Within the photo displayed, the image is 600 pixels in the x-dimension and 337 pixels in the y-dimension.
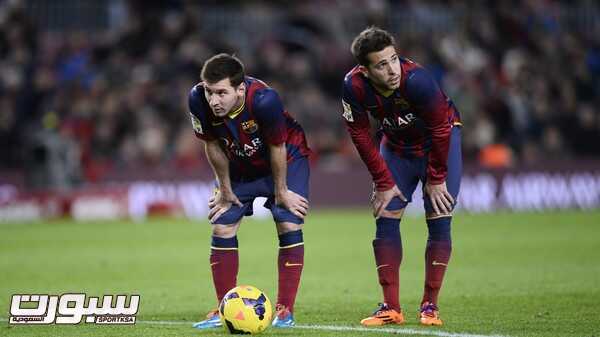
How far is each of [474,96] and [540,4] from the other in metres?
3.66

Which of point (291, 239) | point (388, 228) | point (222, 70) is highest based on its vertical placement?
point (222, 70)

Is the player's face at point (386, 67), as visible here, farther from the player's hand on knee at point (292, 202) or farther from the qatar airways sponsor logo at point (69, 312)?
the qatar airways sponsor logo at point (69, 312)

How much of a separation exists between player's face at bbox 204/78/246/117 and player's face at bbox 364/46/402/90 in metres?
0.95

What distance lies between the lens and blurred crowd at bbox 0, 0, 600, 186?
22.2 metres

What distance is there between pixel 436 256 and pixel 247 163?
5.13 feet

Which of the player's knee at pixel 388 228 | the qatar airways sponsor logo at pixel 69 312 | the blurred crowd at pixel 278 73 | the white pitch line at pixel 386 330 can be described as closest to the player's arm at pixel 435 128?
the player's knee at pixel 388 228

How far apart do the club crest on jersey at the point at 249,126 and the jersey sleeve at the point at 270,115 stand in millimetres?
61

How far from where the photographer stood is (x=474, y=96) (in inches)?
899

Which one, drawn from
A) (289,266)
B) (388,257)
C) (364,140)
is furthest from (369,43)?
(289,266)

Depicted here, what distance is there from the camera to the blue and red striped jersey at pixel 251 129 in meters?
8.09

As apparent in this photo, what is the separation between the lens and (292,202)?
27.2ft

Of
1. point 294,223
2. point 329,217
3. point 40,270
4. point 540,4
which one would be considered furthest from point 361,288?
point 540,4

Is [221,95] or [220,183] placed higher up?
[221,95]

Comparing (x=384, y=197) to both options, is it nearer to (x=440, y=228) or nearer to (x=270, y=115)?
(x=440, y=228)
